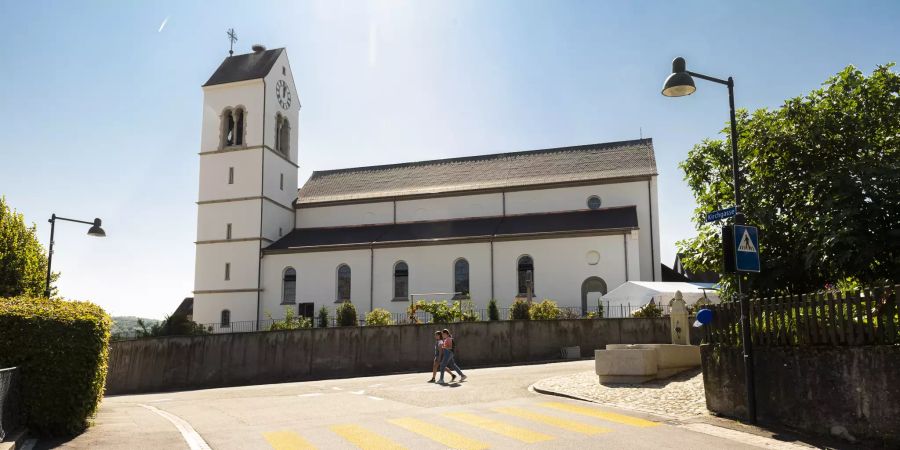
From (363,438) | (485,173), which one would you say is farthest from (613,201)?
(363,438)

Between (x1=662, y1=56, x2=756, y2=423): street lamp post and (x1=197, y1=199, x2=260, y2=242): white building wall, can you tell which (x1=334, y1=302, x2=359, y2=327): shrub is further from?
(x1=662, y1=56, x2=756, y2=423): street lamp post

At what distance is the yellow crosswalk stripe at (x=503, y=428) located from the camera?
9.30 meters

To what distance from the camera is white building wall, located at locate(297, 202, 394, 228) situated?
45.8 meters

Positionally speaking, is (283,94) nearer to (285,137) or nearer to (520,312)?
(285,137)

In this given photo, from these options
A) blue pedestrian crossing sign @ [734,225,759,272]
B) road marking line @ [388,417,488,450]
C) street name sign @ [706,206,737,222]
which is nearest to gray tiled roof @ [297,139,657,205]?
street name sign @ [706,206,737,222]

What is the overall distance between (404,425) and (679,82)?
275 inches

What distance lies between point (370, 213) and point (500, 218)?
9319 millimetres

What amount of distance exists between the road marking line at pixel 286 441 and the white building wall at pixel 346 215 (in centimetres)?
3546

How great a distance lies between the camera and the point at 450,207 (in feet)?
145

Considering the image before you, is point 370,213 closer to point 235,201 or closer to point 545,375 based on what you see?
point 235,201

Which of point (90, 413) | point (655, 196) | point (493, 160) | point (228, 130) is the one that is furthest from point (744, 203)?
point (228, 130)

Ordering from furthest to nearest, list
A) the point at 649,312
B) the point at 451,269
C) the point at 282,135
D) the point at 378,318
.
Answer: the point at 282,135 → the point at 451,269 → the point at 378,318 → the point at 649,312

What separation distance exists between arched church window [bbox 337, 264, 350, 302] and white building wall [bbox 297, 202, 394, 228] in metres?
4.71

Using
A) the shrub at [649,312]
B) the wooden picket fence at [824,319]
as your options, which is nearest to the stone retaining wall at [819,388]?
the wooden picket fence at [824,319]
